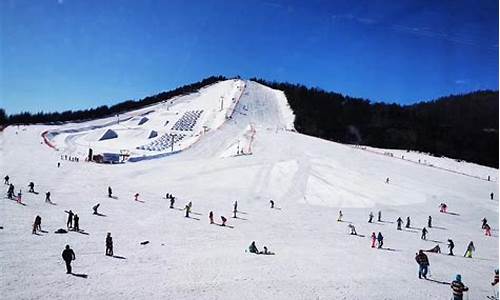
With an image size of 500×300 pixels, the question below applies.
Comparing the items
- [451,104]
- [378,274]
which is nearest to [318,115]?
[451,104]

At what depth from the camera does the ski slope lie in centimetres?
1155

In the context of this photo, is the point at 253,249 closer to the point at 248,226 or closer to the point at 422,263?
the point at 248,226

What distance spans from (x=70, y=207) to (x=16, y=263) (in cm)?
1050

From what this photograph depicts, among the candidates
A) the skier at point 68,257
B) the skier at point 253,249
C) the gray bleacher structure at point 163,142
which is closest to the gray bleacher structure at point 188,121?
the gray bleacher structure at point 163,142

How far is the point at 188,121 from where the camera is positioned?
265ft

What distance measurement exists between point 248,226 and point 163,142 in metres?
45.2

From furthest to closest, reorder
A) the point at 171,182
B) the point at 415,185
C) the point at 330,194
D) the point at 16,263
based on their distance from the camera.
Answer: the point at 415,185, the point at 171,182, the point at 330,194, the point at 16,263

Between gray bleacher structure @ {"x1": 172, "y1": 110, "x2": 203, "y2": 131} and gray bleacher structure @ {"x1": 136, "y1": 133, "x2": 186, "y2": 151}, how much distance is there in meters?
6.32

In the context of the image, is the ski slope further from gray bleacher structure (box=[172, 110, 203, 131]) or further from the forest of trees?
gray bleacher structure (box=[172, 110, 203, 131])

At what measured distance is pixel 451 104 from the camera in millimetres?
92125

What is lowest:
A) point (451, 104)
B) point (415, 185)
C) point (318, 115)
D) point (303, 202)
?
point (303, 202)

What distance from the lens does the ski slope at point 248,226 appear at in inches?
455

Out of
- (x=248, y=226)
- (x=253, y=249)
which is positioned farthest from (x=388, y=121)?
(x=253, y=249)

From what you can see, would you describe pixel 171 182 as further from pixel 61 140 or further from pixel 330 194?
pixel 61 140
